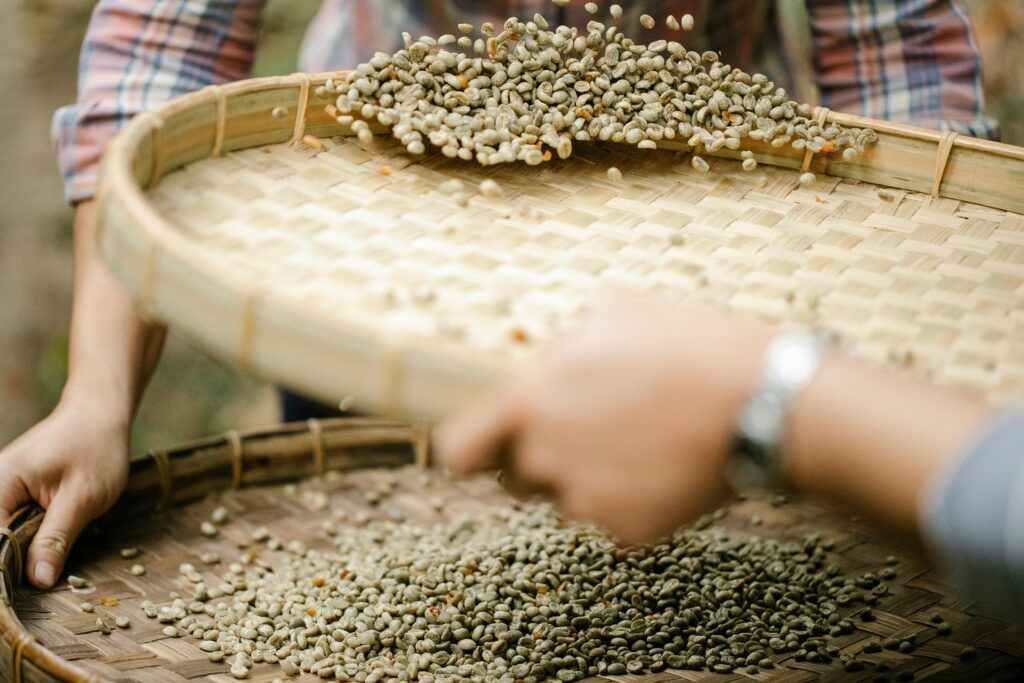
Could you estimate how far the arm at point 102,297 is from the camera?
3.71 feet

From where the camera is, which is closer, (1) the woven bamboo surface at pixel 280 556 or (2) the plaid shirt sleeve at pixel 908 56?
(1) the woven bamboo surface at pixel 280 556

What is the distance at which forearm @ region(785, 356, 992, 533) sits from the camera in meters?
0.55

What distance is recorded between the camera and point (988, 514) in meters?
0.53

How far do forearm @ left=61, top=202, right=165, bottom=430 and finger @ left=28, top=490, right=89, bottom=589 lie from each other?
0.13 metres

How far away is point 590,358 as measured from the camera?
0.60 meters

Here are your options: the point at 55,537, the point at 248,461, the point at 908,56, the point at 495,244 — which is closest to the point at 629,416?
the point at 495,244

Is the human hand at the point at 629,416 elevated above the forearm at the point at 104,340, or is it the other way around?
the human hand at the point at 629,416

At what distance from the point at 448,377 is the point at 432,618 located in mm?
545

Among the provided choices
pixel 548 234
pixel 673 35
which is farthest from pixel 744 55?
pixel 548 234

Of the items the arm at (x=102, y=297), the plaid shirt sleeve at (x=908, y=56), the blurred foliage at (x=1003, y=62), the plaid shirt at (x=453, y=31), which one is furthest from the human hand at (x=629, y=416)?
the blurred foliage at (x=1003, y=62)

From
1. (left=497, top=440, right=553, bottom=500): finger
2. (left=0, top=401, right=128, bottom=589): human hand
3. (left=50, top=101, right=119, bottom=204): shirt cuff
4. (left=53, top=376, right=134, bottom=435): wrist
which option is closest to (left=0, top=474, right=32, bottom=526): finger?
(left=0, top=401, right=128, bottom=589): human hand

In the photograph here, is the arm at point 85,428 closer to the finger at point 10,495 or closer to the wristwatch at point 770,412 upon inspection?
the finger at point 10,495

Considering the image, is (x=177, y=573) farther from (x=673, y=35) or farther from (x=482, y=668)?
(x=673, y=35)

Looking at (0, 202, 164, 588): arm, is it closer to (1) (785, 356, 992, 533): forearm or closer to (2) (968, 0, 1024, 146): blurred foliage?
(1) (785, 356, 992, 533): forearm
